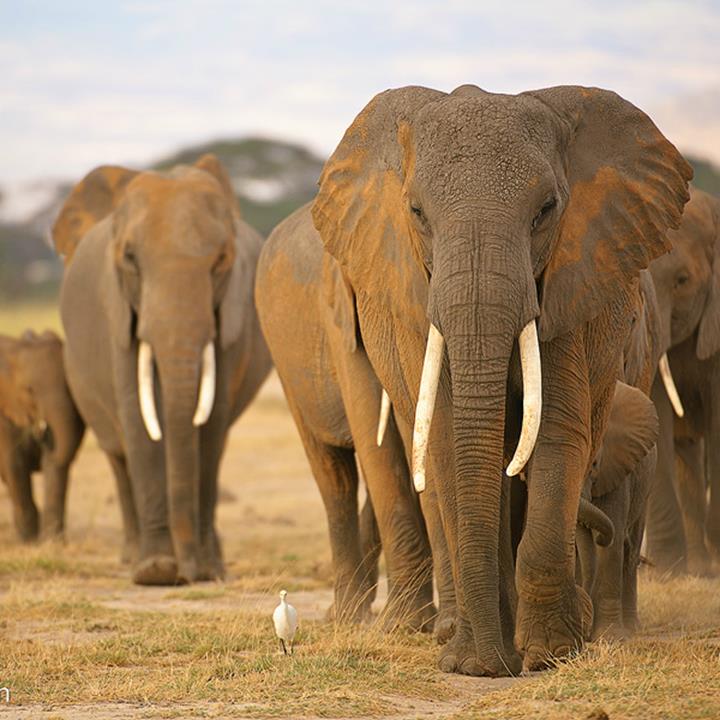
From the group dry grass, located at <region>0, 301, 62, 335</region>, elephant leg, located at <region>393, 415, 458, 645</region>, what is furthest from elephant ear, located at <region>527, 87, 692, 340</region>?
dry grass, located at <region>0, 301, 62, 335</region>

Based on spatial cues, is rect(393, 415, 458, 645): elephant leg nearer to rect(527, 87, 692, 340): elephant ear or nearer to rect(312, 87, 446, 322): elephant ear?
rect(312, 87, 446, 322): elephant ear

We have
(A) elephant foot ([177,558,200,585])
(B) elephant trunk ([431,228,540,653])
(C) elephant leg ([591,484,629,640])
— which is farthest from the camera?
(A) elephant foot ([177,558,200,585])

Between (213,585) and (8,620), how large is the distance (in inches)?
115

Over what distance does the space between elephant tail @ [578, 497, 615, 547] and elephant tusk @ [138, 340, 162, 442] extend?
512cm

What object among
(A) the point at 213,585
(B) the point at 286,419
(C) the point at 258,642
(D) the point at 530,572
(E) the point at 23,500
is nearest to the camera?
(D) the point at 530,572

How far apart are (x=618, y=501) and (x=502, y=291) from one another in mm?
2320

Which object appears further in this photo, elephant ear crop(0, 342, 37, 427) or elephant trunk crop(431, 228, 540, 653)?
elephant ear crop(0, 342, 37, 427)

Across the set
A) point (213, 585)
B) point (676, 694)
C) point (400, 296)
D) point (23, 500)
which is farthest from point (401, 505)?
point (23, 500)

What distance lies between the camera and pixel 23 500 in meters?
15.8

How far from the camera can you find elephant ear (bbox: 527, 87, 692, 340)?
23.7ft

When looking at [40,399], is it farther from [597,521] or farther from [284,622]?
[597,521]

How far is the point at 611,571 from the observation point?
28.6 feet

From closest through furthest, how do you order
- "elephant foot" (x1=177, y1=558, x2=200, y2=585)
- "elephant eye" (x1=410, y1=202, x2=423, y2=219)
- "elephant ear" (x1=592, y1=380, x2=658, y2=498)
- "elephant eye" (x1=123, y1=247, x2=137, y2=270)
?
"elephant eye" (x1=410, y1=202, x2=423, y2=219), "elephant ear" (x1=592, y1=380, x2=658, y2=498), "elephant foot" (x1=177, y1=558, x2=200, y2=585), "elephant eye" (x1=123, y1=247, x2=137, y2=270)

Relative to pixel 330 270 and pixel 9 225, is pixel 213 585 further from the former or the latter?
pixel 9 225
